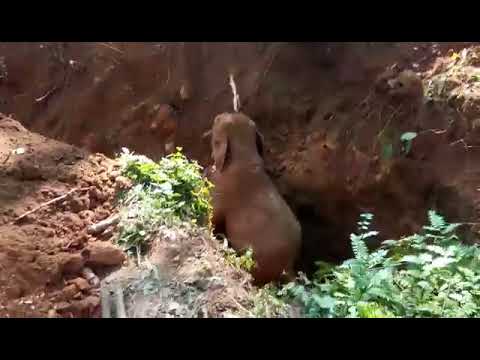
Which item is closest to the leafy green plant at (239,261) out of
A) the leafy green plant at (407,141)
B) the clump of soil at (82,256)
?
the clump of soil at (82,256)

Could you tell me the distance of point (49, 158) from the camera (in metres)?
2.89

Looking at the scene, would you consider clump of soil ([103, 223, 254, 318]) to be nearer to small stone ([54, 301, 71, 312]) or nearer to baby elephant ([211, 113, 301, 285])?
small stone ([54, 301, 71, 312])

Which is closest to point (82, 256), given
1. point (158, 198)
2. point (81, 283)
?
point (81, 283)

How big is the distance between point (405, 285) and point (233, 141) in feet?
5.05

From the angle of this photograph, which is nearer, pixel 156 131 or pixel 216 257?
pixel 216 257

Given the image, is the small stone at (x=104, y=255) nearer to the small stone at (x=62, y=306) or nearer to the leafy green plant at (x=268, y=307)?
the small stone at (x=62, y=306)

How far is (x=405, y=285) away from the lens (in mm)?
2592

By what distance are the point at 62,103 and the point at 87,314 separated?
2949 millimetres

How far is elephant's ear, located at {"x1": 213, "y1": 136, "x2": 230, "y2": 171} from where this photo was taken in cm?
364

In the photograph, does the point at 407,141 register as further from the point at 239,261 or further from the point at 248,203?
the point at 239,261

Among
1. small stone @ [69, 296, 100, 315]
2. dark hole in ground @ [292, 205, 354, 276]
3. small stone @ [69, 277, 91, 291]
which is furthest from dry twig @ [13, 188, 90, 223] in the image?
dark hole in ground @ [292, 205, 354, 276]

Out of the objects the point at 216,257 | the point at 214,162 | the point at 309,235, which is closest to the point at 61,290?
the point at 216,257

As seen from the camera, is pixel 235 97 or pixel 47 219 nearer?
pixel 47 219
